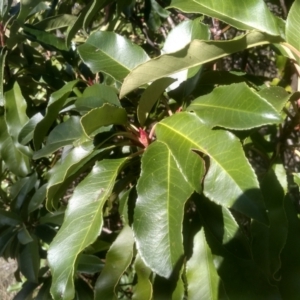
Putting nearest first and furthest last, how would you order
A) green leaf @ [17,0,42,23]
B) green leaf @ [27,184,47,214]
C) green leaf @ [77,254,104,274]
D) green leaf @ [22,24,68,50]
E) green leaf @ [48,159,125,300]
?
green leaf @ [48,159,125,300], green leaf @ [17,0,42,23], green leaf @ [22,24,68,50], green leaf @ [77,254,104,274], green leaf @ [27,184,47,214]

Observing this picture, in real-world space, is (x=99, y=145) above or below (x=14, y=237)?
above

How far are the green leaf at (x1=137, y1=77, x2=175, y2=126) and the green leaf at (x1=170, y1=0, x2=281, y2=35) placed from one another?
0.60 feet

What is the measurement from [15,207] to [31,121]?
53 centimetres

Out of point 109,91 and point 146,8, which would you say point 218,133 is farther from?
point 146,8

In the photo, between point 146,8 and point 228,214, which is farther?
point 146,8

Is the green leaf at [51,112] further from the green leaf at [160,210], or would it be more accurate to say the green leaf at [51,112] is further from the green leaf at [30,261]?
the green leaf at [30,261]

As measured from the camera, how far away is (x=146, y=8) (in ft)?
5.89

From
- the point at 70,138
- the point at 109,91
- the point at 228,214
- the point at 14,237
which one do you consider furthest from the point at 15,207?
the point at 228,214

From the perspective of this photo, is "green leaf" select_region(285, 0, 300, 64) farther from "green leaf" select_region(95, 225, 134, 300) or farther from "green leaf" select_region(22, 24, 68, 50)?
"green leaf" select_region(22, 24, 68, 50)

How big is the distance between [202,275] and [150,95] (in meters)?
0.43

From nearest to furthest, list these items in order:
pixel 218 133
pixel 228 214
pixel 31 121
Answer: pixel 218 133 < pixel 228 214 < pixel 31 121


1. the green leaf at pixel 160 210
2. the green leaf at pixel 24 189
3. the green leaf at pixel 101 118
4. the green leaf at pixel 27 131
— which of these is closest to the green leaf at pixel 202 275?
the green leaf at pixel 160 210

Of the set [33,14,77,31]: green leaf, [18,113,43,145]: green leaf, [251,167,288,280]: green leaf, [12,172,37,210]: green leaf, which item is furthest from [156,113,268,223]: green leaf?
[12,172,37,210]: green leaf

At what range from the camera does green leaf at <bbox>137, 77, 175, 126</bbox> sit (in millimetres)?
980
